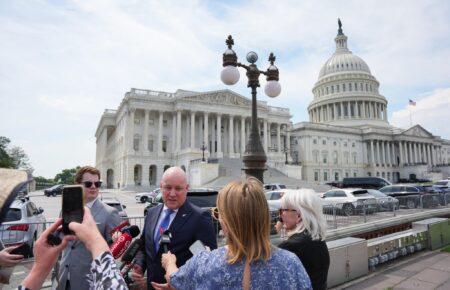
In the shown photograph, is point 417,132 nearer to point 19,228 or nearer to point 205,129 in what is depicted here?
point 205,129

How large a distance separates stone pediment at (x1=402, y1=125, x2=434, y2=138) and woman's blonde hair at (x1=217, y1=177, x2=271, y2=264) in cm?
10564

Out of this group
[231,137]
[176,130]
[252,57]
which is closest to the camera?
[252,57]

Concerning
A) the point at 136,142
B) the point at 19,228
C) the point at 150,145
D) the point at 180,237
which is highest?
the point at 136,142

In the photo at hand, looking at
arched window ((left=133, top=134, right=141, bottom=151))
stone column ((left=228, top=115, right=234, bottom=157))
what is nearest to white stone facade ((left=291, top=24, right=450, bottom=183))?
stone column ((left=228, top=115, right=234, bottom=157))

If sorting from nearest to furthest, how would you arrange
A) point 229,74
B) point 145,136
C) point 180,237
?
1. point 180,237
2. point 229,74
3. point 145,136

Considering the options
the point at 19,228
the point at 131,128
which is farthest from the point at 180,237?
the point at 131,128

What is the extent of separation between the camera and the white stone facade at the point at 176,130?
58.2 m

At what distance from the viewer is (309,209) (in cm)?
333

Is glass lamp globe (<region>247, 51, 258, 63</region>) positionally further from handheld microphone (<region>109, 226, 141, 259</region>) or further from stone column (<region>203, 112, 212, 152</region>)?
stone column (<region>203, 112, 212, 152</region>)

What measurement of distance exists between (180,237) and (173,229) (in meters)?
0.13

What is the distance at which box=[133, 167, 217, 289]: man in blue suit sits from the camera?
3.28m

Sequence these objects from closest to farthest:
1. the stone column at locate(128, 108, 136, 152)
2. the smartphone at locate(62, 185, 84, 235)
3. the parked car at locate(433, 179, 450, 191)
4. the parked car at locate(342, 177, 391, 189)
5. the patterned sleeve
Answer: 1. the patterned sleeve
2. the smartphone at locate(62, 185, 84, 235)
3. the parked car at locate(433, 179, 450, 191)
4. the parked car at locate(342, 177, 391, 189)
5. the stone column at locate(128, 108, 136, 152)

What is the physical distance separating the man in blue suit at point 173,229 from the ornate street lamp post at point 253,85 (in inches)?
202

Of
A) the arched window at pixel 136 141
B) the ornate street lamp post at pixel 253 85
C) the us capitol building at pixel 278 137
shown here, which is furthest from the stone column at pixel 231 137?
the ornate street lamp post at pixel 253 85
